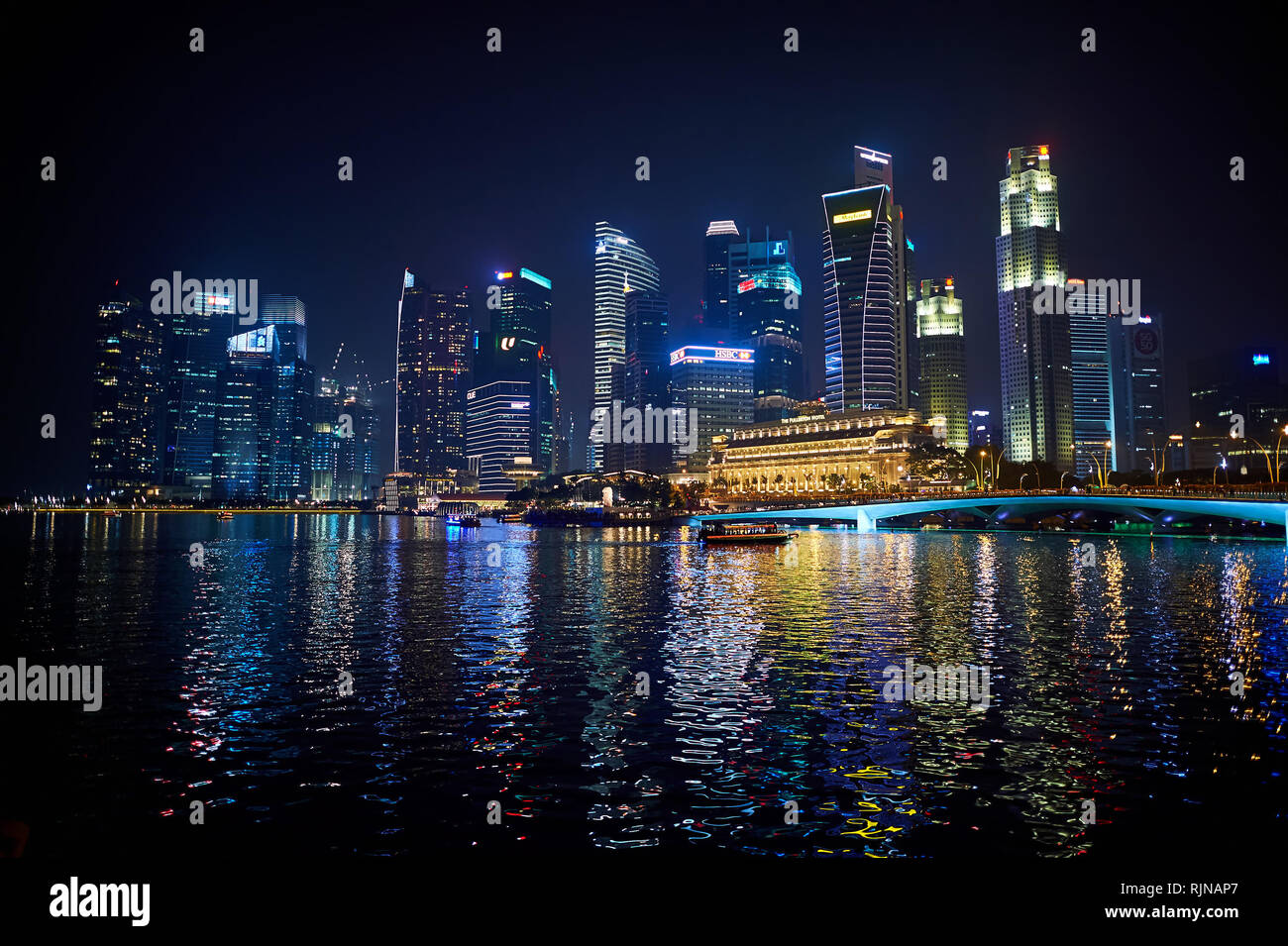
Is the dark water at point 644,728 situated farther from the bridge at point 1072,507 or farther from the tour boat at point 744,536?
the tour boat at point 744,536

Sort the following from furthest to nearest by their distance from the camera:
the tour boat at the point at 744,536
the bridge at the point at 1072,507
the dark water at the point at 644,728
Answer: the tour boat at the point at 744,536
the bridge at the point at 1072,507
the dark water at the point at 644,728

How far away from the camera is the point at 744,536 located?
120 meters

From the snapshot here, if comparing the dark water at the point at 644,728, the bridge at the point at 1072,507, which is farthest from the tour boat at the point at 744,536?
the dark water at the point at 644,728

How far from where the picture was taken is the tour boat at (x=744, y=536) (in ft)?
395

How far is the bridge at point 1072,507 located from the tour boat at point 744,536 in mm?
15421

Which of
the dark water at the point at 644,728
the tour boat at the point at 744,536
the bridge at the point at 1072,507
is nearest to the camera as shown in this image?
the dark water at the point at 644,728

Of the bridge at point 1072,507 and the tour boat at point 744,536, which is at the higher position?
the bridge at point 1072,507

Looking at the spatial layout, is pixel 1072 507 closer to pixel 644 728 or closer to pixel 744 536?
pixel 744 536

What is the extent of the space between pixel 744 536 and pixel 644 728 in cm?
10154

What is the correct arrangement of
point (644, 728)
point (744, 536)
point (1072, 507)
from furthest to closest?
point (1072, 507), point (744, 536), point (644, 728)

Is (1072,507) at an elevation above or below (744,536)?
above

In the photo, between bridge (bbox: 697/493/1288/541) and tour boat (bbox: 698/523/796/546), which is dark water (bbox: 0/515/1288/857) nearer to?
bridge (bbox: 697/493/1288/541)

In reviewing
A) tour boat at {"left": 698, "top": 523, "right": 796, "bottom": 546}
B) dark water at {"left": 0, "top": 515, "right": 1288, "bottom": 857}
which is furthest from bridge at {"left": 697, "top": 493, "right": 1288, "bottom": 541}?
dark water at {"left": 0, "top": 515, "right": 1288, "bottom": 857}

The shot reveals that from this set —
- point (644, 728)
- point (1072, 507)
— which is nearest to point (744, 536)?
point (1072, 507)
